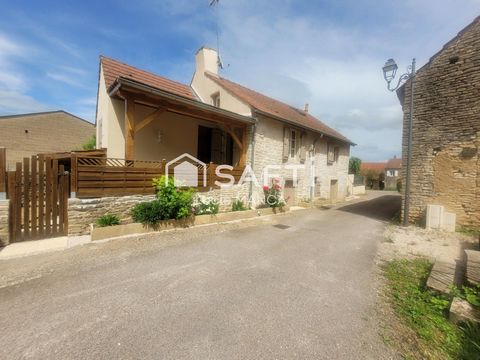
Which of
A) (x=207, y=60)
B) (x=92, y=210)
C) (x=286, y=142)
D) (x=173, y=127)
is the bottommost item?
(x=92, y=210)

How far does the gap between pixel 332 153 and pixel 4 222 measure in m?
16.7

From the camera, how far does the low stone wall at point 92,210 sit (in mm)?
5703

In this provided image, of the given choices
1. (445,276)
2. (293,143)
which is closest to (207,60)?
(293,143)

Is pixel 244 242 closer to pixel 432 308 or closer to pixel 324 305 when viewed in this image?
pixel 324 305

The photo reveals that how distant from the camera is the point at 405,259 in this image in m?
5.07

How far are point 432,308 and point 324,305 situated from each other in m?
1.58

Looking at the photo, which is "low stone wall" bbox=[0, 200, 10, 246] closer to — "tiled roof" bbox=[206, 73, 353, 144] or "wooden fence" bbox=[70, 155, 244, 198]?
"wooden fence" bbox=[70, 155, 244, 198]

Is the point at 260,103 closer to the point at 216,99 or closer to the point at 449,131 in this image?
the point at 216,99

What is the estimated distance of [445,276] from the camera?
3953 millimetres

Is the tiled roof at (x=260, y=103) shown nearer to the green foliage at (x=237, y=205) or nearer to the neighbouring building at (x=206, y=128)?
the neighbouring building at (x=206, y=128)

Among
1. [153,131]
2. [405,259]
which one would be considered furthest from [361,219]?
[153,131]

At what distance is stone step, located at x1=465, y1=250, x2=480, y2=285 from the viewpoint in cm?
364

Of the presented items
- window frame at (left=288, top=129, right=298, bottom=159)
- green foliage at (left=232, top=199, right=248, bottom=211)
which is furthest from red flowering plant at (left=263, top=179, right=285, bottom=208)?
window frame at (left=288, top=129, right=298, bottom=159)

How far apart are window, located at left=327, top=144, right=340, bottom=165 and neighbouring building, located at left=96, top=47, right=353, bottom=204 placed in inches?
5.8
